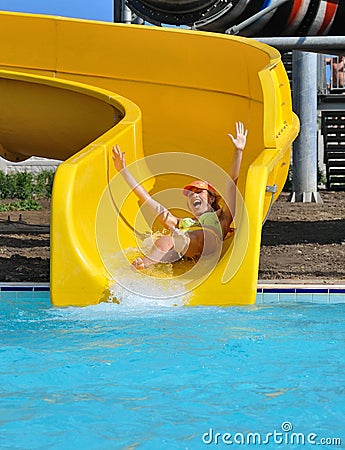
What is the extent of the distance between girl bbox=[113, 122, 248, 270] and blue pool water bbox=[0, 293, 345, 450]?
1.84 ft

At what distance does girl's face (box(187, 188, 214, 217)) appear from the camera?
4594 millimetres

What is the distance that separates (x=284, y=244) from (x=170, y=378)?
185 inches

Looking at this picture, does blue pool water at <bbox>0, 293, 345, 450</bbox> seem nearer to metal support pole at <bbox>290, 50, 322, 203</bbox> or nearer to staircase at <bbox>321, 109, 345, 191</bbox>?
metal support pole at <bbox>290, 50, 322, 203</bbox>

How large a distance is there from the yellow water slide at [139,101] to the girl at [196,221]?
12 centimetres

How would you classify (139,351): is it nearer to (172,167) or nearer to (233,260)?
(233,260)

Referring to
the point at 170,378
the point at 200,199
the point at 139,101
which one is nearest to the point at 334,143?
the point at 139,101

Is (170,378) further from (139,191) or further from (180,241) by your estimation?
(139,191)

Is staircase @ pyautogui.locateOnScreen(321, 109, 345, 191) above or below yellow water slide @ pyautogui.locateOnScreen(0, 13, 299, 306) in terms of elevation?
below

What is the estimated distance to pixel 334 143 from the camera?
41.9 ft

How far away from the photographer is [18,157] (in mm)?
6012

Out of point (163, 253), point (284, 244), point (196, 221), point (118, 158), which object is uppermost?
point (118, 158)

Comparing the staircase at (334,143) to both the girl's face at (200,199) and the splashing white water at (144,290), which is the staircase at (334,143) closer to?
the girl's face at (200,199)

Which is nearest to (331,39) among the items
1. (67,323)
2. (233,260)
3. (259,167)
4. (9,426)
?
(259,167)

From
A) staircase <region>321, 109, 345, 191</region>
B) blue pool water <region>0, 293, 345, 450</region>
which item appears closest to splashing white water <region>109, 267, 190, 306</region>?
blue pool water <region>0, 293, 345, 450</region>
